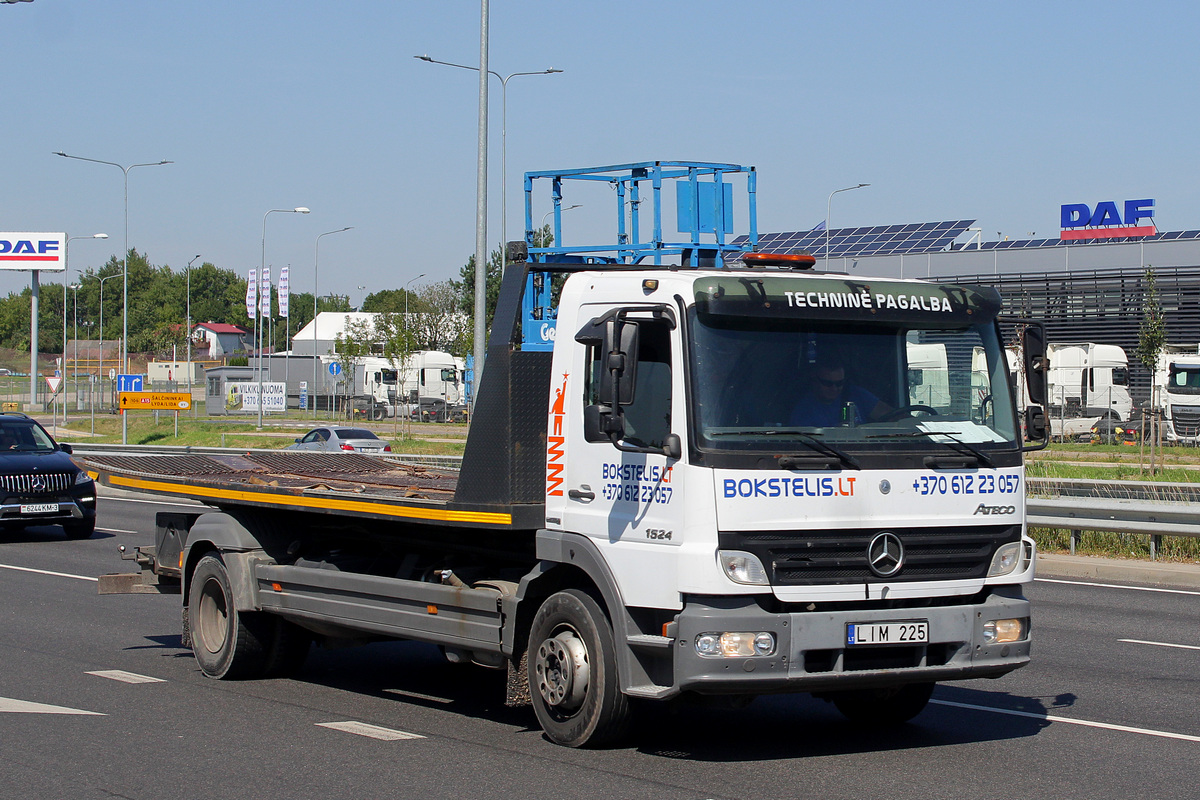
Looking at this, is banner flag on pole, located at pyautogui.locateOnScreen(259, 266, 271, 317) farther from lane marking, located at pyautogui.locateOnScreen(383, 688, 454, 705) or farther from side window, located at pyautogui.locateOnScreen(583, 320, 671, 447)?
side window, located at pyautogui.locateOnScreen(583, 320, 671, 447)

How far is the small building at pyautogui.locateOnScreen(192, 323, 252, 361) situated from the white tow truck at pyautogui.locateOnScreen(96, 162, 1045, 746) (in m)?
129

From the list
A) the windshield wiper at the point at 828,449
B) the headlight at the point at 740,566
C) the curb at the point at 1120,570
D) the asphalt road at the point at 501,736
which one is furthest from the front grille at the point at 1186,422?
the headlight at the point at 740,566

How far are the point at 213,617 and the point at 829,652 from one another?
494cm

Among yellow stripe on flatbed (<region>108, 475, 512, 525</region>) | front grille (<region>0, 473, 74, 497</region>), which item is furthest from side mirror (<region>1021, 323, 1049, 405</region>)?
front grille (<region>0, 473, 74, 497</region>)

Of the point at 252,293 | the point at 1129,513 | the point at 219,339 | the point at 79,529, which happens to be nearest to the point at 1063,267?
the point at 252,293

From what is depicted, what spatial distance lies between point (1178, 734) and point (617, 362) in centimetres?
383

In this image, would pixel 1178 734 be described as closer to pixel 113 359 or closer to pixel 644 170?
pixel 644 170

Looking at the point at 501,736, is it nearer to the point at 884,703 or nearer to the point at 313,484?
the point at 884,703

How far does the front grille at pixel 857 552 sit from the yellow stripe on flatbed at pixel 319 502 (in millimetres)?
1582

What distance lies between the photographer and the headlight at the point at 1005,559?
668cm

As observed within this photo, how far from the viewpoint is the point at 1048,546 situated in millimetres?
16984

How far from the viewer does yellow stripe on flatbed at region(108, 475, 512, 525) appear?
721 cm

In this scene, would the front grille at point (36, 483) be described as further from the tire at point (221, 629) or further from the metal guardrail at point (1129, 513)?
the metal guardrail at point (1129, 513)

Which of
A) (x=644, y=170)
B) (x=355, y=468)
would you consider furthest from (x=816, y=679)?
(x=644, y=170)
